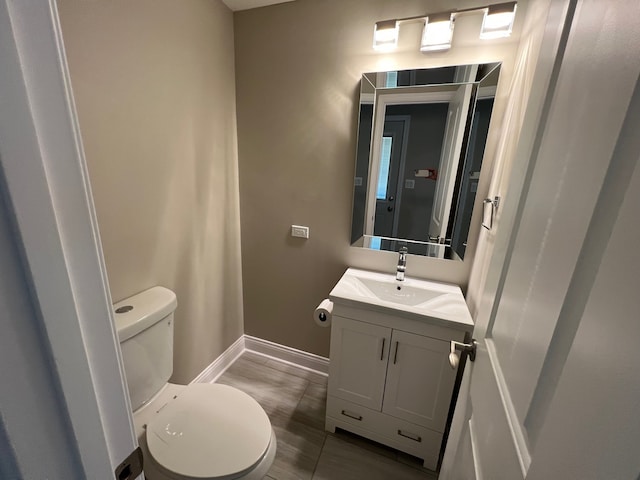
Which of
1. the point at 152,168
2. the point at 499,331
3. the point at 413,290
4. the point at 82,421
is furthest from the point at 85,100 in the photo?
the point at 413,290

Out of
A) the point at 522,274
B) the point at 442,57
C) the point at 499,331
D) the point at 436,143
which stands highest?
the point at 442,57

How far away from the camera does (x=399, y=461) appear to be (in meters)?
1.41

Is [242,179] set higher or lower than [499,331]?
higher

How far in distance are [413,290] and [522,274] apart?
94 cm

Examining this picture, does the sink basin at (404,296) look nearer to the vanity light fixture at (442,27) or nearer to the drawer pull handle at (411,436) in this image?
the drawer pull handle at (411,436)

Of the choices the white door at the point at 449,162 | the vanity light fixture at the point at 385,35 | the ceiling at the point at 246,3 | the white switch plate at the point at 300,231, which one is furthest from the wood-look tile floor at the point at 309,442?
the ceiling at the point at 246,3

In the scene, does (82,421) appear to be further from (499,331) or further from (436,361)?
(436,361)

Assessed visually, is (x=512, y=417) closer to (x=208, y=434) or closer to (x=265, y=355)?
(x=208, y=434)

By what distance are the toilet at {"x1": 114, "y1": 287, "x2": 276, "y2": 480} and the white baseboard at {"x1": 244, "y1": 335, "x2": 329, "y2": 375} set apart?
0.84 meters

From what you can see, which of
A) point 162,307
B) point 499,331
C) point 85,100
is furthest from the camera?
point 162,307

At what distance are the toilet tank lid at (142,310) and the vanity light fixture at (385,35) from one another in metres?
1.62

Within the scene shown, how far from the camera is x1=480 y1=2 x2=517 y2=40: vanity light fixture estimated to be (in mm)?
1132

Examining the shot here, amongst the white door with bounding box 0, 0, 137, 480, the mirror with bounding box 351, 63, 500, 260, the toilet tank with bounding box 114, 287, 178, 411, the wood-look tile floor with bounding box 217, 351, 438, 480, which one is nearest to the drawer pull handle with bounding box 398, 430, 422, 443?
the wood-look tile floor with bounding box 217, 351, 438, 480

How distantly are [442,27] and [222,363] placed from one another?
7.82ft
